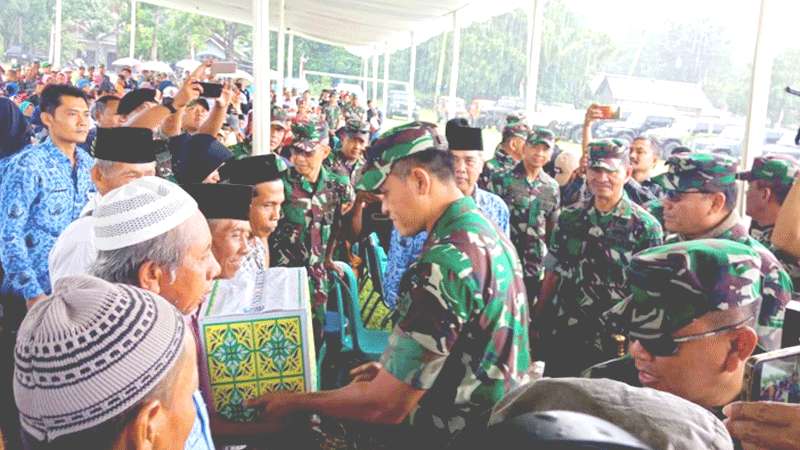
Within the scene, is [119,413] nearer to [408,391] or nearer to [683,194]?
[408,391]

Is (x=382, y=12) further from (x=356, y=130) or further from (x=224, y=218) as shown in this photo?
(x=224, y=218)

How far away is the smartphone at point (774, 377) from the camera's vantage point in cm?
105

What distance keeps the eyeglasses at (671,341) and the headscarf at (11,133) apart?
4133 millimetres

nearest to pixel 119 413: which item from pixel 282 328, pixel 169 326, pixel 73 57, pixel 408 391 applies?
pixel 169 326

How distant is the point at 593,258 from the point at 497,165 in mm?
2204

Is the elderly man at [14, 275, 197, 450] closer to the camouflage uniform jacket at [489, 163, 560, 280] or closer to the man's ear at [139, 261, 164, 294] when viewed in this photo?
the man's ear at [139, 261, 164, 294]

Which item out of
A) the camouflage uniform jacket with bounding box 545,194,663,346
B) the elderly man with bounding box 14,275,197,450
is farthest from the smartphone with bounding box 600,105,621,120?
the elderly man with bounding box 14,275,197,450

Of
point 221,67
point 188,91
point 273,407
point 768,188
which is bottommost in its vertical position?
point 273,407

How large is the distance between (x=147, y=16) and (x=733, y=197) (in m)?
54.0

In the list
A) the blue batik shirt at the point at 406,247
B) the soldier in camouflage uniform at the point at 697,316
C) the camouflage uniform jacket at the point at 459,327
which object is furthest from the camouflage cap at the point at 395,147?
the blue batik shirt at the point at 406,247

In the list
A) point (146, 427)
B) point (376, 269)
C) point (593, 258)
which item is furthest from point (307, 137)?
point (146, 427)

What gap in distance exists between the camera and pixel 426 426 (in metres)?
1.95

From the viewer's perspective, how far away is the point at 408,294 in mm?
1859

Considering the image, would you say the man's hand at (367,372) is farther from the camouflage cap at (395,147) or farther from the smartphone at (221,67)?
the smartphone at (221,67)
